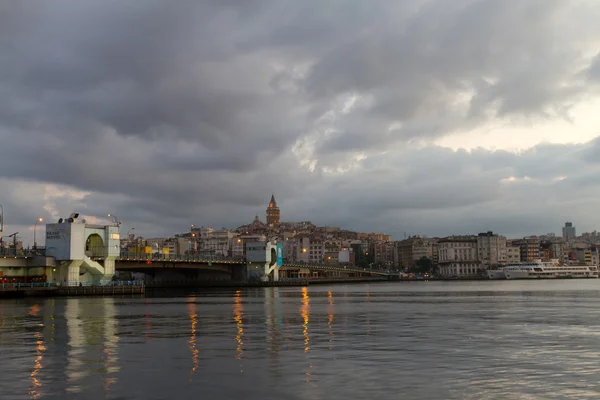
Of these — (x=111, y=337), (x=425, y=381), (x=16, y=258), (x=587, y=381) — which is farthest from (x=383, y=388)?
(x=16, y=258)

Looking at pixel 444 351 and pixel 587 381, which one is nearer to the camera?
pixel 587 381

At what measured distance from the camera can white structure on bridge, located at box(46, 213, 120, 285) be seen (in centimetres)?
10006

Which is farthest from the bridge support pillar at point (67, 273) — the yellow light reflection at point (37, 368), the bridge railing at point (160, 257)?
the yellow light reflection at point (37, 368)

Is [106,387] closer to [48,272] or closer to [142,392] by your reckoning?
[142,392]

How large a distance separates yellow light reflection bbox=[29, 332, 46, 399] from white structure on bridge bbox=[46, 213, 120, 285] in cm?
6561

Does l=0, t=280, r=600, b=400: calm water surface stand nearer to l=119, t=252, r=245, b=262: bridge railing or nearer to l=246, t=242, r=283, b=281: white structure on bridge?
l=119, t=252, r=245, b=262: bridge railing

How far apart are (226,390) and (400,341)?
1416cm

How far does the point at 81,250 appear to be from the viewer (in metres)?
101

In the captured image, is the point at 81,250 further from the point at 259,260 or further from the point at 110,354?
the point at 110,354

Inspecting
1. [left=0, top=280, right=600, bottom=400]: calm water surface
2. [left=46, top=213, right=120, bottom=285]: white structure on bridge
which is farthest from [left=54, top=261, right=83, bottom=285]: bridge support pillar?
[left=0, top=280, right=600, bottom=400]: calm water surface

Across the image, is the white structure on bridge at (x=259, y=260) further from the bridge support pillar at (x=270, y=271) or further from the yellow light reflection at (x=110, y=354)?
the yellow light reflection at (x=110, y=354)

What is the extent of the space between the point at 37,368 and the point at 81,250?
259ft

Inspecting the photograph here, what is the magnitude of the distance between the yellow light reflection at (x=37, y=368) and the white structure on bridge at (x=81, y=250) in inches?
2583

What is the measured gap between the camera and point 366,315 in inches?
2077
